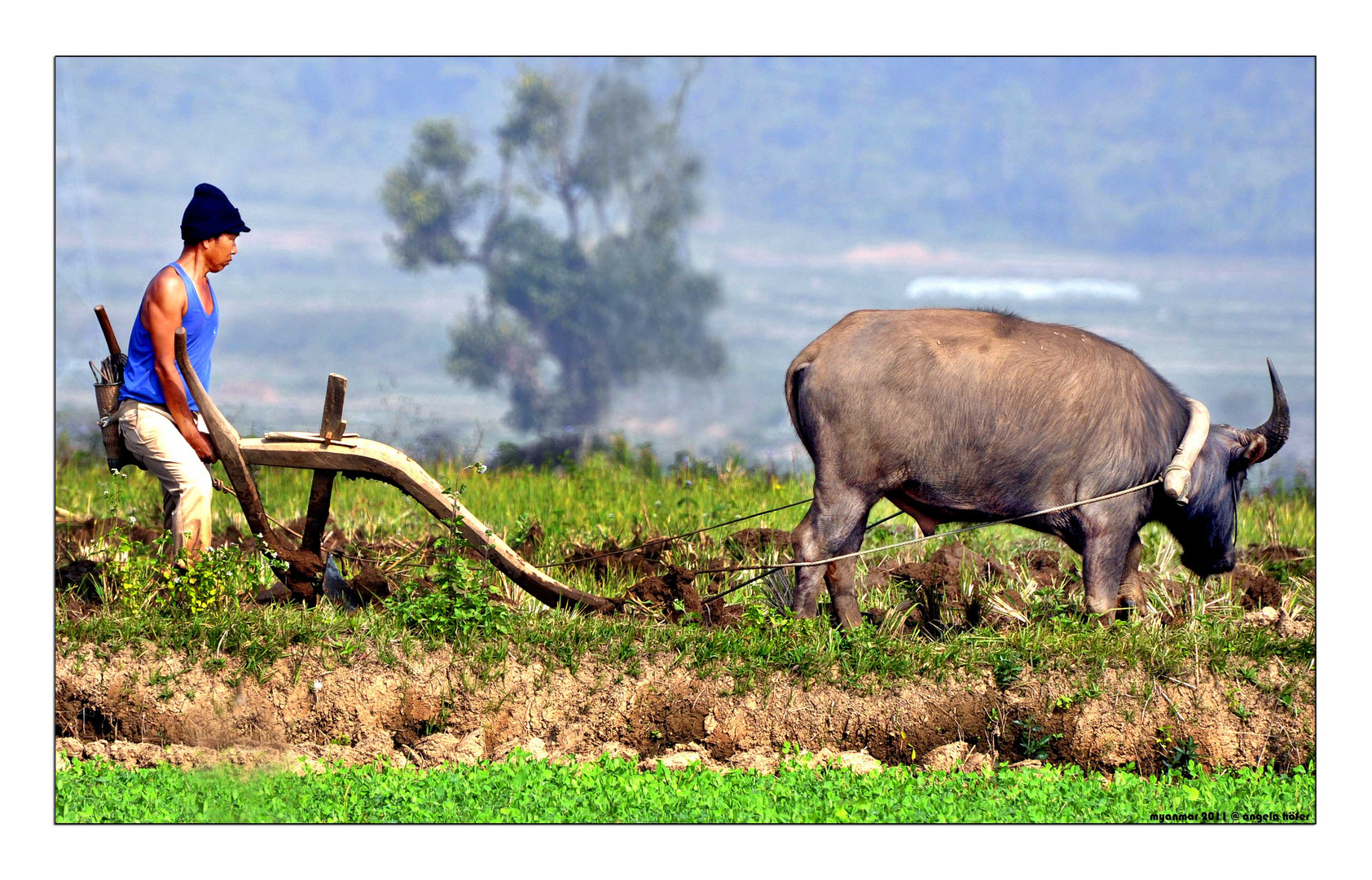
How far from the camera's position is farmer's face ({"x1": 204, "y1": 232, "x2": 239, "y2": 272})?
566cm

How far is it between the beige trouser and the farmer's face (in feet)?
2.24

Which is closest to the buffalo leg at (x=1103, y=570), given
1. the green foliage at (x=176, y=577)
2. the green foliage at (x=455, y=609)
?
the green foliage at (x=455, y=609)

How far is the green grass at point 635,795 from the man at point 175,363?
1267mm

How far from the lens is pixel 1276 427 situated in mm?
6117

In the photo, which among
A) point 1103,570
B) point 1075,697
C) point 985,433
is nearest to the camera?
point 1075,697

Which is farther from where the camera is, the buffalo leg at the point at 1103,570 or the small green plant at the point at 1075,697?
the buffalo leg at the point at 1103,570

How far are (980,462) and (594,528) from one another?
2.94 m

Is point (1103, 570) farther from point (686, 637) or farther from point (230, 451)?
point (230, 451)

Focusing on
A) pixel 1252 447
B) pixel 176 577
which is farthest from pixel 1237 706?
pixel 176 577

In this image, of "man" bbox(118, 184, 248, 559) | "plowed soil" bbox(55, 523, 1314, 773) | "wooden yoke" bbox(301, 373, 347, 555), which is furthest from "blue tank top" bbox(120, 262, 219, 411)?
"plowed soil" bbox(55, 523, 1314, 773)

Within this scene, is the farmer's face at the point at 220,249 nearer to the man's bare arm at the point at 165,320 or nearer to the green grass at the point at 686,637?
the man's bare arm at the point at 165,320

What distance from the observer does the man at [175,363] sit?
5523 mm

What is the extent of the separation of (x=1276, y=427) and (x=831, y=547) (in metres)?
2.22

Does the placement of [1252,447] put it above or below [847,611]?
above
